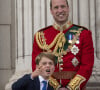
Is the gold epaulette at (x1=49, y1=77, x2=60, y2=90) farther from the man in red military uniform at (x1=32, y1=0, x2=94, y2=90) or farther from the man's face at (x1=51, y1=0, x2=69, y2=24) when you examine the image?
the man's face at (x1=51, y1=0, x2=69, y2=24)

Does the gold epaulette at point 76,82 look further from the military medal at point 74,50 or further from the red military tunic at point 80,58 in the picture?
the military medal at point 74,50

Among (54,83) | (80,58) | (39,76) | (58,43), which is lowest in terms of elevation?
(54,83)

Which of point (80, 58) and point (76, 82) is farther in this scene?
point (80, 58)

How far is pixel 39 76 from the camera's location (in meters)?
3.22

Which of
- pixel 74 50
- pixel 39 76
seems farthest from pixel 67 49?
pixel 39 76

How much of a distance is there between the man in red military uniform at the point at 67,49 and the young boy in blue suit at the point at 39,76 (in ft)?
1.32

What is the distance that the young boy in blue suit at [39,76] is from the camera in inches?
124

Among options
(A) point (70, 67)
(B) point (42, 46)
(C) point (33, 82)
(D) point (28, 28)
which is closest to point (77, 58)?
(A) point (70, 67)

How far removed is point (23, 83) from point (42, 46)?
2.14 feet

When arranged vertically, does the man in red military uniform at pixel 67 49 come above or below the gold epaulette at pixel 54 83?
above

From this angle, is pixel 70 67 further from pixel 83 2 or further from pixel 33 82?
pixel 83 2

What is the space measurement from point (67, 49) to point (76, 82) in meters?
0.35

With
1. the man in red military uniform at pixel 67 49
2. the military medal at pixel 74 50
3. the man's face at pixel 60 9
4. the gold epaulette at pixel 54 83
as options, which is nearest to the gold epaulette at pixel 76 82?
the man in red military uniform at pixel 67 49

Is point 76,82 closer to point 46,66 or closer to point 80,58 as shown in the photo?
point 80,58
